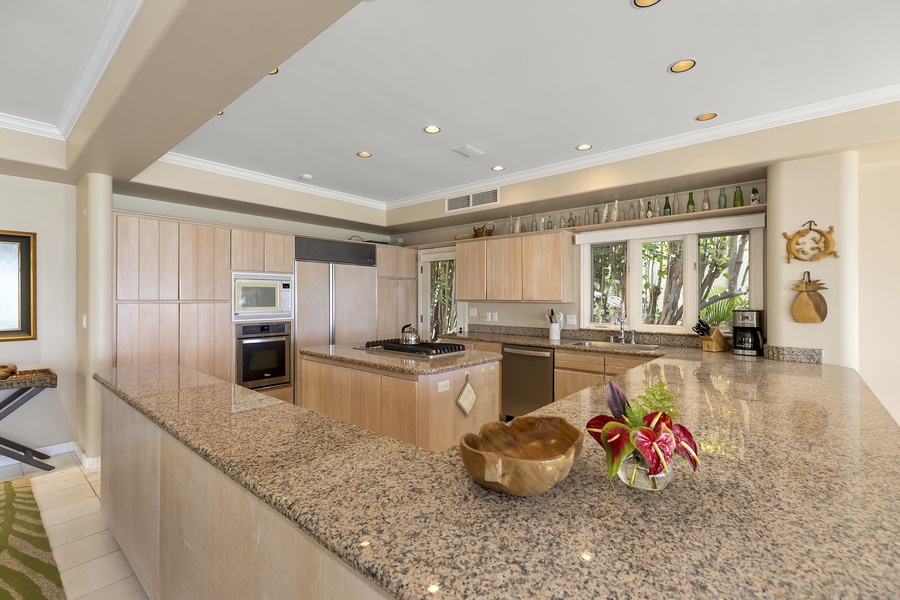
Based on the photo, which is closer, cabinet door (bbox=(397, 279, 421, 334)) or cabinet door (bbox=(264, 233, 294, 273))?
cabinet door (bbox=(264, 233, 294, 273))

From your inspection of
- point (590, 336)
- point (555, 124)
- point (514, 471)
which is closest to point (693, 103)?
point (555, 124)

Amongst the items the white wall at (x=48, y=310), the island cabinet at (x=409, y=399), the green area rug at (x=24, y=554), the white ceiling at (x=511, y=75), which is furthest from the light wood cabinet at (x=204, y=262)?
the green area rug at (x=24, y=554)

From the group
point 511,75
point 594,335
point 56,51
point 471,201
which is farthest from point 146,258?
point 594,335

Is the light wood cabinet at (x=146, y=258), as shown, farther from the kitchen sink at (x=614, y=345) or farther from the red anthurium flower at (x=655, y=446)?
the red anthurium flower at (x=655, y=446)

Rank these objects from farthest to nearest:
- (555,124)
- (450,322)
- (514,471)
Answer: (450,322) < (555,124) < (514,471)

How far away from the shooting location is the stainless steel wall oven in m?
4.16

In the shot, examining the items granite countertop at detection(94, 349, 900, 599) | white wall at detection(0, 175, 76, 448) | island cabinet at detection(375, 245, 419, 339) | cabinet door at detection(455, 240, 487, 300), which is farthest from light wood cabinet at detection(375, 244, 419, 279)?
granite countertop at detection(94, 349, 900, 599)

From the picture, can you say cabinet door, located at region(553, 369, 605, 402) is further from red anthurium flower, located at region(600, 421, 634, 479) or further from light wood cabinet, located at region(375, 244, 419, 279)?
red anthurium flower, located at region(600, 421, 634, 479)

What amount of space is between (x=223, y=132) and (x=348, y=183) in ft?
5.03

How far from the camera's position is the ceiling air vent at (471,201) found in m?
4.53

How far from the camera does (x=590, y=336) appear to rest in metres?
4.45

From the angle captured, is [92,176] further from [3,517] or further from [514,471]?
[514,471]

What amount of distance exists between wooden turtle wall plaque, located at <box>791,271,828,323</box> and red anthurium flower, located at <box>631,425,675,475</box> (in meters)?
2.85

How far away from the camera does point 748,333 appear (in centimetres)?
323
